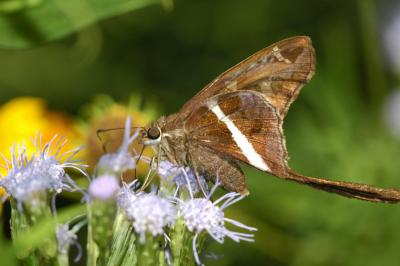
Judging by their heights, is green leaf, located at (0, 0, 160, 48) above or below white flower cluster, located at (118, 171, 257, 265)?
above

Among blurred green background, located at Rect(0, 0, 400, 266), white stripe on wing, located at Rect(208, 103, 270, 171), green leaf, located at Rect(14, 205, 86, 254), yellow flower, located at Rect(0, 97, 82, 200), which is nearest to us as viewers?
green leaf, located at Rect(14, 205, 86, 254)

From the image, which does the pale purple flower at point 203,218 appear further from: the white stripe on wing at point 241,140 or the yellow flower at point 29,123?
the yellow flower at point 29,123

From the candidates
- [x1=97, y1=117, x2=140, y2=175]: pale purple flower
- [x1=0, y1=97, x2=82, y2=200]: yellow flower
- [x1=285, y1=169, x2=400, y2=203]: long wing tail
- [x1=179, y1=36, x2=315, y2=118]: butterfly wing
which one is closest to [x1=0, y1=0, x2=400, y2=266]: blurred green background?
[x1=0, y1=97, x2=82, y2=200]: yellow flower

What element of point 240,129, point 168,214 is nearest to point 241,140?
point 240,129

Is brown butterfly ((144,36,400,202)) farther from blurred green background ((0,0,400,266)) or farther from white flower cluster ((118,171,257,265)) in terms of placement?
blurred green background ((0,0,400,266))

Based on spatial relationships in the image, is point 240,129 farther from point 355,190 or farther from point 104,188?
point 104,188

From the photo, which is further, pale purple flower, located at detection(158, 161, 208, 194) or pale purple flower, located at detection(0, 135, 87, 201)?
pale purple flower, located at detection(158, 161, 208, 194)
